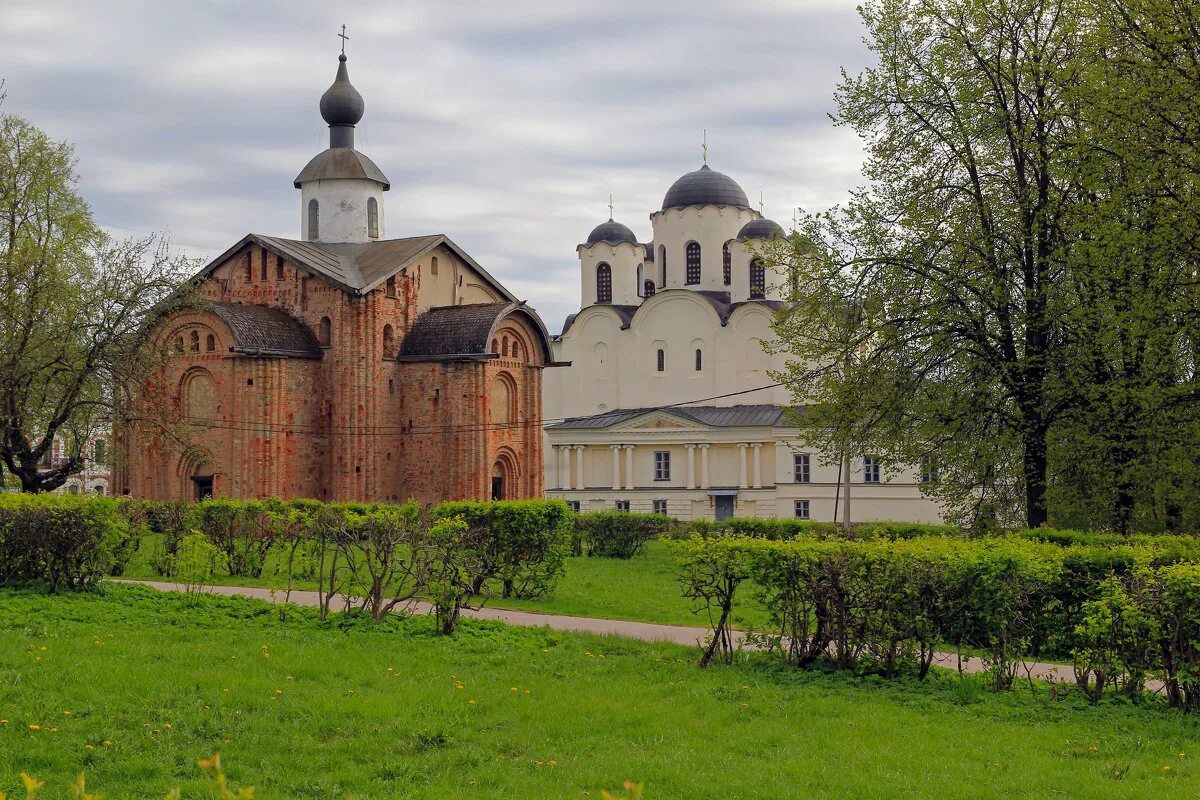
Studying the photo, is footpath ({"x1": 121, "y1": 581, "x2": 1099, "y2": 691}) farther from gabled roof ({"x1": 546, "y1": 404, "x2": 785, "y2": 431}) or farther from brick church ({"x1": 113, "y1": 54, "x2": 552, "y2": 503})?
gabled roof ({"x1": 546, "y1": 404, "x2": 785, "y2": 431})

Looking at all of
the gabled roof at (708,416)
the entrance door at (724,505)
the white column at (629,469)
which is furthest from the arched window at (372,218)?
the entrance door at (724,505)

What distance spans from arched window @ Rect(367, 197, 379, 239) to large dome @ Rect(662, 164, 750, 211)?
49.7 ft

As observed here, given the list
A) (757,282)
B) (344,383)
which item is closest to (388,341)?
(344,383)

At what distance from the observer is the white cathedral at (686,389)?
38406 mm

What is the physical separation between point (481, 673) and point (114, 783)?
310 centimetres

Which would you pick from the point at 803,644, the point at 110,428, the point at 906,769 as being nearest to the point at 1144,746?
the point at 906,769

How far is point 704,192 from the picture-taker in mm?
46250

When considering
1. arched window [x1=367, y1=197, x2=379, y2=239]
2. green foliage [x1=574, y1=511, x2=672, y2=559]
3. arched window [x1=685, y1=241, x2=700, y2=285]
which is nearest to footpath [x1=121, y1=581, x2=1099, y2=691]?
green foliage [x1=574, y1=511, x2=672, y2=559]

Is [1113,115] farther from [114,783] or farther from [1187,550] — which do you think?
[114,783]

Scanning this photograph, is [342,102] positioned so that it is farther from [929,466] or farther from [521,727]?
[521,727]

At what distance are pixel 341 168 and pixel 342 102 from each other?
1.81 meters

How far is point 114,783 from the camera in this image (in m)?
5.92

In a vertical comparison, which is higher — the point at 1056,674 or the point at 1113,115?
the point at 1113,115

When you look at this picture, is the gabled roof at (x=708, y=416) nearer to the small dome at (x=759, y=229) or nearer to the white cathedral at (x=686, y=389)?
the white cathedral at (x=686, y=389)
